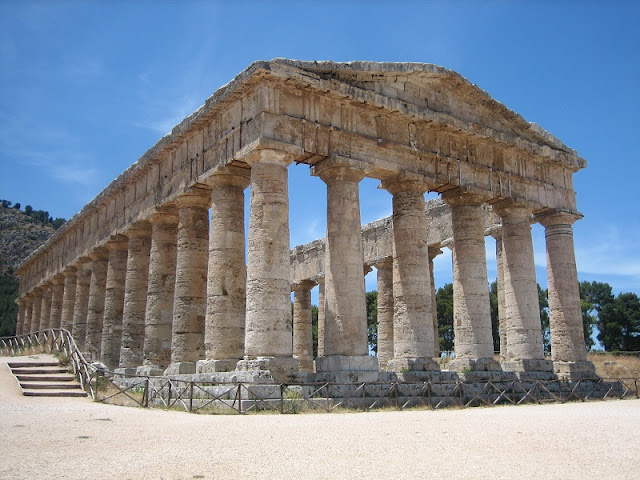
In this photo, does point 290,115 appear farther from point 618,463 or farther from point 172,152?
point 618,463

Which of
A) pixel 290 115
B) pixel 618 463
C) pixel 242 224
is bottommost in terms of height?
pixel 618 463

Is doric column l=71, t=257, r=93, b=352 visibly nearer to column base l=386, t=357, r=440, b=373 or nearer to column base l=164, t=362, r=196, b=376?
column base l=164, t=362, r=196, b=376

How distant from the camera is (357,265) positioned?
1944 cm

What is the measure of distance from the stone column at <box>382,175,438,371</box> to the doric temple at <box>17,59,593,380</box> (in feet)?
0.17

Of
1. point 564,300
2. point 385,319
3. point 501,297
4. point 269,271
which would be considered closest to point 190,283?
point 269,271

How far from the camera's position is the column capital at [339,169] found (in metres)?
19.8

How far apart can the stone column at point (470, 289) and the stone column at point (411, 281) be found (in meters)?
2.31

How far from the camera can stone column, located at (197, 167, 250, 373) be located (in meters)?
19.4

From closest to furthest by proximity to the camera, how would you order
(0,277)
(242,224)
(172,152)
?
(242,224) < (172,152) < (0,277)

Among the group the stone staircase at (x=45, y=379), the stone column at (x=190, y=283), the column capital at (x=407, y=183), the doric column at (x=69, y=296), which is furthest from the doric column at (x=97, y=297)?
the column capital at (x=407, y=183)

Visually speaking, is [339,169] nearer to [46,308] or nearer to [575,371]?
[575,371]

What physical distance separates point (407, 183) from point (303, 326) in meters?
16.7

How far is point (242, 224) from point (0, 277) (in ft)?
252

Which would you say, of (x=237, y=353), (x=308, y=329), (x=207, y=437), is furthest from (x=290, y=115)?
(x=308, y=329)
